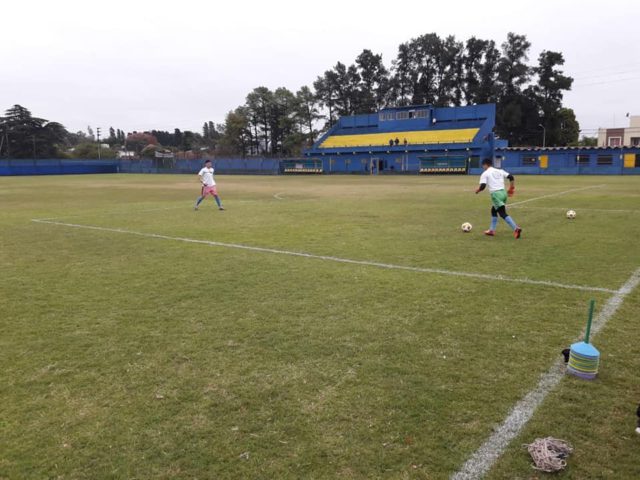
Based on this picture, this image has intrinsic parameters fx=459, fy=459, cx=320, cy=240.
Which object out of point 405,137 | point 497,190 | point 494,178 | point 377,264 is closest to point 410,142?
point 405,137

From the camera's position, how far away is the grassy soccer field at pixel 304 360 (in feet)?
10.1

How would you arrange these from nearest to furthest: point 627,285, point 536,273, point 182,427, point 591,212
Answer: point 182,427 < point 627,285 < point 536,273 < point 591,212

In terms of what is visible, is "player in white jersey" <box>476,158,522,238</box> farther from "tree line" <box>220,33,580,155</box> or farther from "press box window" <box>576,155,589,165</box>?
"tree line" <box>220,33,580,155</box>

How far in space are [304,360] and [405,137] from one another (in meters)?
63.2

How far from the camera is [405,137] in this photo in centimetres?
6450

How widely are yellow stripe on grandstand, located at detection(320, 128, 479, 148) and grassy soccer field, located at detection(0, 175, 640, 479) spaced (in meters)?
52.7

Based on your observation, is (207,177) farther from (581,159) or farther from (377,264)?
(581,159)

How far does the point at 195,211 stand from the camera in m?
17.2

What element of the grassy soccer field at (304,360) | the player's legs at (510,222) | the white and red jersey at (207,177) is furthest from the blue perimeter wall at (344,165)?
the grassy soccer field at (304,360)

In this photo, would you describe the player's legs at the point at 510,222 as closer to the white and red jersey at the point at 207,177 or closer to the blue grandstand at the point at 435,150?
the white and red jersey at the point at 207,177

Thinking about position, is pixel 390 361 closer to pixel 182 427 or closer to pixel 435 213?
pixel 182 427

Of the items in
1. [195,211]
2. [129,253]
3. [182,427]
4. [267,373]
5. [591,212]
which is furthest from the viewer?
[195,211]

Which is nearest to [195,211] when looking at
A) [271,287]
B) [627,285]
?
[271,287]

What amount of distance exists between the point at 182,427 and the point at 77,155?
4464 inches
